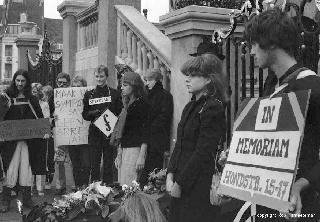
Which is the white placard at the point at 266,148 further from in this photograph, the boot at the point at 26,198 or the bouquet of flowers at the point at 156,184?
the boot at the point at 26,198

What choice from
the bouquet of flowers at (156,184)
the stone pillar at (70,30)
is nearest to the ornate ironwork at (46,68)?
the stone pillar at (70,30)

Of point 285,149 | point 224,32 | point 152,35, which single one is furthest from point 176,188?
point 152,35

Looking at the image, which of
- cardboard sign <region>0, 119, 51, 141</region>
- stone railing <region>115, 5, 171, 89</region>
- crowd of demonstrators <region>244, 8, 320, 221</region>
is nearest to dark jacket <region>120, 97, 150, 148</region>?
stone railing <region>115, 5, 171, 89</region>

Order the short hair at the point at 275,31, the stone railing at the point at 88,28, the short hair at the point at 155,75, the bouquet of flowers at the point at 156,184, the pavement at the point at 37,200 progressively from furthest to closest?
the stone railing at the point at 88,28, the pavement at the point at 37,200, the short hair at the point at 155,75, the bouquet of flowers at the point at 156,184, the short hair at the point at 275,31

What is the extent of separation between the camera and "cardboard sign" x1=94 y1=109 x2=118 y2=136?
314 inches

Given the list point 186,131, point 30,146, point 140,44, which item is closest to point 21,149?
point 30,146

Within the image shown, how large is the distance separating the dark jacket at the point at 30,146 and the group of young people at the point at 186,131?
1 centimetres

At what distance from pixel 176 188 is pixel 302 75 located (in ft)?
5.31

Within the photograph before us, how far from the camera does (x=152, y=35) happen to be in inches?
343

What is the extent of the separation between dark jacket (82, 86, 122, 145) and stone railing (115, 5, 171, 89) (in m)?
0.71

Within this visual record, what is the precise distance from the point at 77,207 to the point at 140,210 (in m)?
1.55

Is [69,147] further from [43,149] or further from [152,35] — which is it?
[152,35]

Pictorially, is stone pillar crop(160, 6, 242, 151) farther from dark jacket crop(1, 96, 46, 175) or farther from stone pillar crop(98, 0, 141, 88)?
stone pillar crop(98, 0, 141, 88)

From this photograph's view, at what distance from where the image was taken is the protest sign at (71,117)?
8.81m
